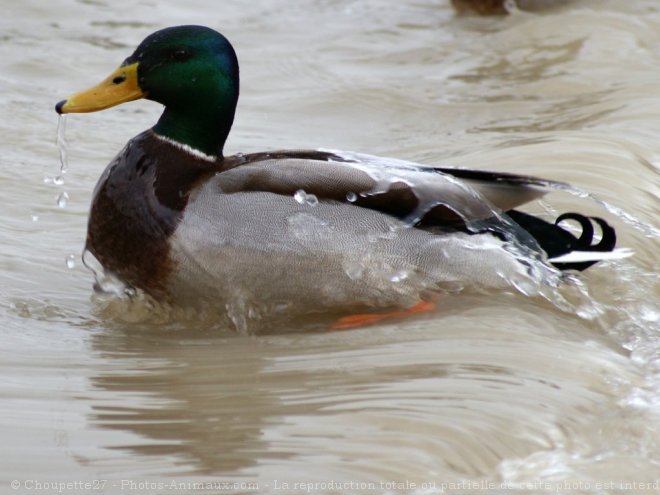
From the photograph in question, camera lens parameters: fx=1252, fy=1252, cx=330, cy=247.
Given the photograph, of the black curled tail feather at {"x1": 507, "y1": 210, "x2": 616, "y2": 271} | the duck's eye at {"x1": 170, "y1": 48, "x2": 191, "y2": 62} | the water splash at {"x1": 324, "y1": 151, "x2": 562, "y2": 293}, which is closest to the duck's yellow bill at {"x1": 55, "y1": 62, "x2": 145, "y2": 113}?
the duck's eye at {"x1": 170, "y1": 48, "x2": 191, "y2": 62}

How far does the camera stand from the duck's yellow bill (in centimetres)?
466

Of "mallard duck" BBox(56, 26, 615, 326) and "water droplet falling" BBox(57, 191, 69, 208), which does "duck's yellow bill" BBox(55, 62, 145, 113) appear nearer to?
"mallard duck" BBox(56, 26, 615, 326)

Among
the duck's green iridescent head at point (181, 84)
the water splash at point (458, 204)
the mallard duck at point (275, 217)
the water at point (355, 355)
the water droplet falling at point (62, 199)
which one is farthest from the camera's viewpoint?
the water droplet falling at point (62, 199)

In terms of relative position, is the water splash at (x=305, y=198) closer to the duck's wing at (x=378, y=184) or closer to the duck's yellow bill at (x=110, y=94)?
the duck's wing at (x=378, y=184)

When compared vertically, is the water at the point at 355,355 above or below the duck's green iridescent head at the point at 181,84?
below

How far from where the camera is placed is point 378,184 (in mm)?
4406

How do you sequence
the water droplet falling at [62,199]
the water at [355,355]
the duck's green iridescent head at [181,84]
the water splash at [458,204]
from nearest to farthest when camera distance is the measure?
the water at [355,355]
the water splash at [458,204]
the duck's green iridescent head at [181,84]
the water droplet falling at [62,199]

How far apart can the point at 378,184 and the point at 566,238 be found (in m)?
0.79

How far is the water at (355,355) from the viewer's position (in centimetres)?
321

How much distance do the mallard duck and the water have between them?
0.48 ft

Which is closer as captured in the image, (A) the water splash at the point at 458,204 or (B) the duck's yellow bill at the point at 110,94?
(A) the water splash at the point at 458,204

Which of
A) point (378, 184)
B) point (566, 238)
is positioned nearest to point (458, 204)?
point (378, 184)

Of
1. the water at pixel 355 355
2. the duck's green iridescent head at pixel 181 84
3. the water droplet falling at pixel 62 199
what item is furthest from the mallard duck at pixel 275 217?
the water droplet falling at pixel 62 199

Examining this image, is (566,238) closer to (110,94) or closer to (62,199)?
(110,94)
